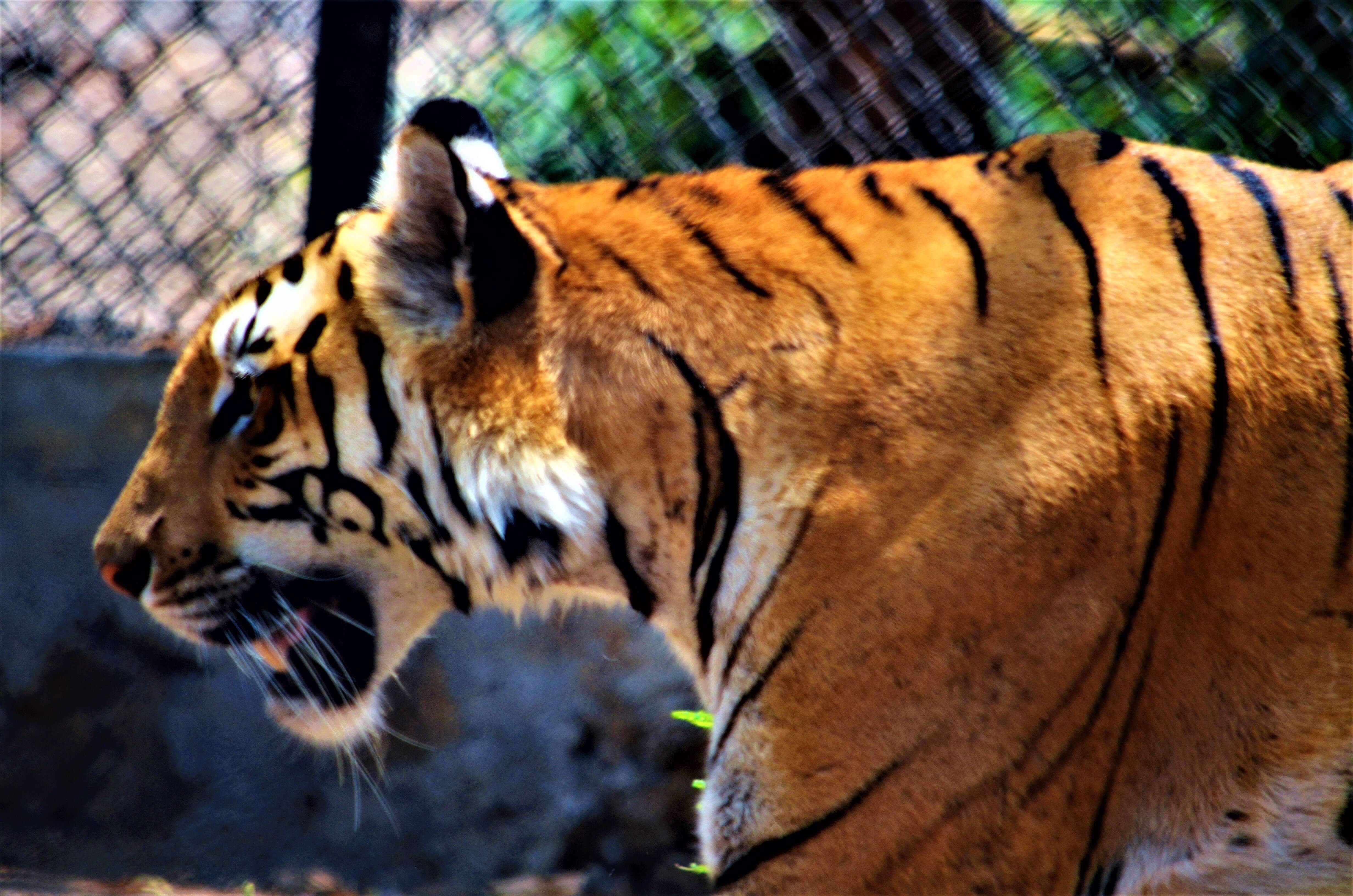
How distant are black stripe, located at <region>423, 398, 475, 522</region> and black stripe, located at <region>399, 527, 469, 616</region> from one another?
0.35ft

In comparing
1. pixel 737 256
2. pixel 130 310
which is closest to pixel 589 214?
pixel 737 256

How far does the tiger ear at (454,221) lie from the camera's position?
1773 mm

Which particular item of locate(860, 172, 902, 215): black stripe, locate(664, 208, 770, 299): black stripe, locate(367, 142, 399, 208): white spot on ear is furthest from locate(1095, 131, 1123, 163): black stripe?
locate(367, 142, 399, 208): white spot on ear

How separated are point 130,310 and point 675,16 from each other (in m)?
1.71

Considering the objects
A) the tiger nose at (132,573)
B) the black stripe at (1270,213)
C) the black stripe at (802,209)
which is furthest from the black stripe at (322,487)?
the black stripe at (1270,213)

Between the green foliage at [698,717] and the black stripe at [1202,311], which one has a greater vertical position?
the black stripe at [1202,311]

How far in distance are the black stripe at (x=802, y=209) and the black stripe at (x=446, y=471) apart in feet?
2.03

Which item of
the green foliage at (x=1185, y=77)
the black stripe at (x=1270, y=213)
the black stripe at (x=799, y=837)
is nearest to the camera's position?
the black stripe at (x=799, y=837)

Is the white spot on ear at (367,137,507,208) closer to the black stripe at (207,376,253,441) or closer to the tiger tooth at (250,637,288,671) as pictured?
the black stripe at (207,376,253,441)

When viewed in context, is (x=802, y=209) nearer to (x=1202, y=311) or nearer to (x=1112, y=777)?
(x=1202, y=311)

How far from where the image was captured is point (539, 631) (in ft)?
10.4

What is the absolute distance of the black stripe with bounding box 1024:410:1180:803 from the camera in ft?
5.26

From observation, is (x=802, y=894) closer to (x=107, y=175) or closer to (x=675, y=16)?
(x=675, y=16)

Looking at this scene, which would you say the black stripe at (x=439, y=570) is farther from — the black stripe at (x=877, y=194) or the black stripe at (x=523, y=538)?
the black stripe at (x=877, y=194)
